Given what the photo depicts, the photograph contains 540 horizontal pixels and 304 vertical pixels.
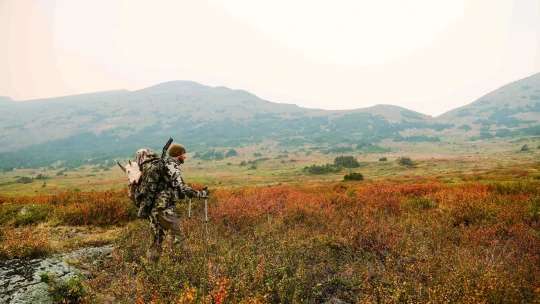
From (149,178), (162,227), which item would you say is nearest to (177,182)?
(149,178)

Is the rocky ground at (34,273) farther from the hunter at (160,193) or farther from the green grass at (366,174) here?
the green grass at (366,174)

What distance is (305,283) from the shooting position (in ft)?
15.3

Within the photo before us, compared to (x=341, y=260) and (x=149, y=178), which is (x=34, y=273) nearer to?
(x=149, y=178)

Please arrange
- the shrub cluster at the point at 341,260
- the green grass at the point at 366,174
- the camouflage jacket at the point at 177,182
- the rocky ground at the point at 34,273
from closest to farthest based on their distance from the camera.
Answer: the shrub cluster at the point at 341,260 < the rocky ground at the point at 34,273 < the camouflage jacket at the point at 177,182 < the green grass at the point at 366,174

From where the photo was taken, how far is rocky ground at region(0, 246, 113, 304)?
4277 millimetres

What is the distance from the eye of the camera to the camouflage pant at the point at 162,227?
18.6ft

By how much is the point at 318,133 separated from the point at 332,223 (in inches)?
7270

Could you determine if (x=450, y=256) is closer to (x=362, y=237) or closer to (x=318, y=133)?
(x=362, y=237)

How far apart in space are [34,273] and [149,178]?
242cm

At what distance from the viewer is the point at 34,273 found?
4902 millimetres

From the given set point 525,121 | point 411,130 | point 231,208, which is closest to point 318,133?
point 411,130

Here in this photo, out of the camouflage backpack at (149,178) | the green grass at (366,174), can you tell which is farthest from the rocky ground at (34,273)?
the green grass at (366,174)

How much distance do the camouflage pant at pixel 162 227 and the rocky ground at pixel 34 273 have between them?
1.32 meters

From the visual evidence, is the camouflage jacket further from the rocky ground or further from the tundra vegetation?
the rocky ground
